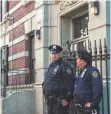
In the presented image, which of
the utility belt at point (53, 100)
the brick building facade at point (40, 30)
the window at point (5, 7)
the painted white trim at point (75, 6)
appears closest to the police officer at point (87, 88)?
the utility belt at point (53, 100)

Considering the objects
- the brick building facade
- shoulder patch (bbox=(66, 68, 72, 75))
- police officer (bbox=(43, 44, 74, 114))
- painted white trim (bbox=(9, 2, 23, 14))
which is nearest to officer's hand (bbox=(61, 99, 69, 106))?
police officer (bbox=(43, 44, 74, 114))

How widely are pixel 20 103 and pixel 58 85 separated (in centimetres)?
518

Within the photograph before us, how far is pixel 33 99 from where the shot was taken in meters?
12.2

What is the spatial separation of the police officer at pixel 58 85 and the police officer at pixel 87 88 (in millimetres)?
835

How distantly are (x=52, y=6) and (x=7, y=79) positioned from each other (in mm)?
5866

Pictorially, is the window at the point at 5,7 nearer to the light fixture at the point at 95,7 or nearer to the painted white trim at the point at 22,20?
the painted white trim at the point at 22,20

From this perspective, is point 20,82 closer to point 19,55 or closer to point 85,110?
point 19,55

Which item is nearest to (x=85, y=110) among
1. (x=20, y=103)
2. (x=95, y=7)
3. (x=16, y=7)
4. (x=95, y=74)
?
(x=95, y=74)

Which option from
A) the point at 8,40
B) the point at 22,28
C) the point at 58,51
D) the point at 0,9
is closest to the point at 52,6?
the point at 22,28

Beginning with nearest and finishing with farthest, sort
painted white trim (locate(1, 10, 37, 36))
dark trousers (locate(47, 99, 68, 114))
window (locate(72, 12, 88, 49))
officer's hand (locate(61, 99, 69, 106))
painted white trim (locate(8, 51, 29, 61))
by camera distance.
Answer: officer's hand (locate(61, 99, 69, 106)) < dark trousers (locate(47, 99, 68, 114)) < window (locate(72, 12, 88, 49)) < painted white trim (locate(1, 10, 37, 36)) < painted white trim (locate(8, 51, 29, 61))

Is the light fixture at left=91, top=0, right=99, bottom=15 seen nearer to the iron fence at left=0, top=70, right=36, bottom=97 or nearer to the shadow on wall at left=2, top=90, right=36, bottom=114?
the shadow on wall at left=2, top=90, right=36, bottom=114

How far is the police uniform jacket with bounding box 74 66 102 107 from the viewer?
6031mm

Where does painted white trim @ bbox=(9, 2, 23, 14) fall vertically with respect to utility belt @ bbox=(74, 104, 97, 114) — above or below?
above

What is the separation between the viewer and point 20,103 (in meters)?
12.4
